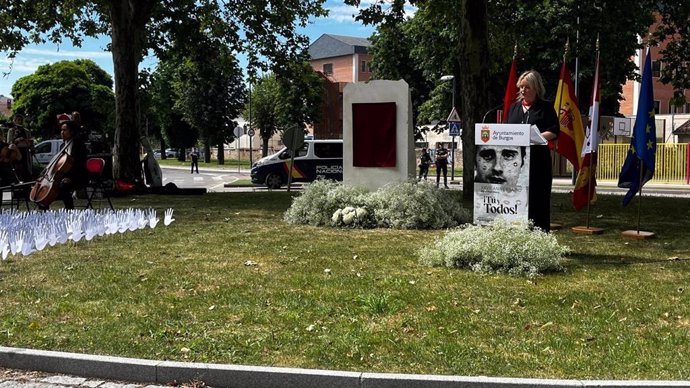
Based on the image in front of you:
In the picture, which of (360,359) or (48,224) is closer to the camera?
(360,359)

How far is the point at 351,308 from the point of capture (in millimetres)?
5582

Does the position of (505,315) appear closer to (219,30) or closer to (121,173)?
(121,173)

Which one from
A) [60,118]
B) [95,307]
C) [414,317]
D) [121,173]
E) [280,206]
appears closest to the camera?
[414,317]

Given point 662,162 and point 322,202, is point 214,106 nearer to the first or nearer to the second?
point 662,162

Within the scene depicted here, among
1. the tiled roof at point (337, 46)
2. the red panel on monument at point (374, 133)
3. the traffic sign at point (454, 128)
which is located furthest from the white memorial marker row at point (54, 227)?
the tiled roof at point (337, 46)

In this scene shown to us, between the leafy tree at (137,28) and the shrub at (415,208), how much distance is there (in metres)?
11.4

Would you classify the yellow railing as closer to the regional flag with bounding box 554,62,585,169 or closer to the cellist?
the regional flag with bounding box 554,62,585,169

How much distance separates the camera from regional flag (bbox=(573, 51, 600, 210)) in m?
10.4

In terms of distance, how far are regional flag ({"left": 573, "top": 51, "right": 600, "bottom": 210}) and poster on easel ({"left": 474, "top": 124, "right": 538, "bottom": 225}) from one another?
2978 mm

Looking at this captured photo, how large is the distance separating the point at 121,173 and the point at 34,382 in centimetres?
1695

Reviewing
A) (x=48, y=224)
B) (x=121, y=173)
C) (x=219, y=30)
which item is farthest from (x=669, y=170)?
(x=48, y=224)

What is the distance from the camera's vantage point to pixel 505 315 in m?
5.37

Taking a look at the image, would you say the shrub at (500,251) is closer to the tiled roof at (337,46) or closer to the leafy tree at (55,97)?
the leafy tree at (55,97)

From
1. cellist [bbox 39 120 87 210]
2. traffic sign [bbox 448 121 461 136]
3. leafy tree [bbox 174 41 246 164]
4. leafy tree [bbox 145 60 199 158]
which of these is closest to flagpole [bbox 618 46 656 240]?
cellist [bbox 39 120 87 210]
